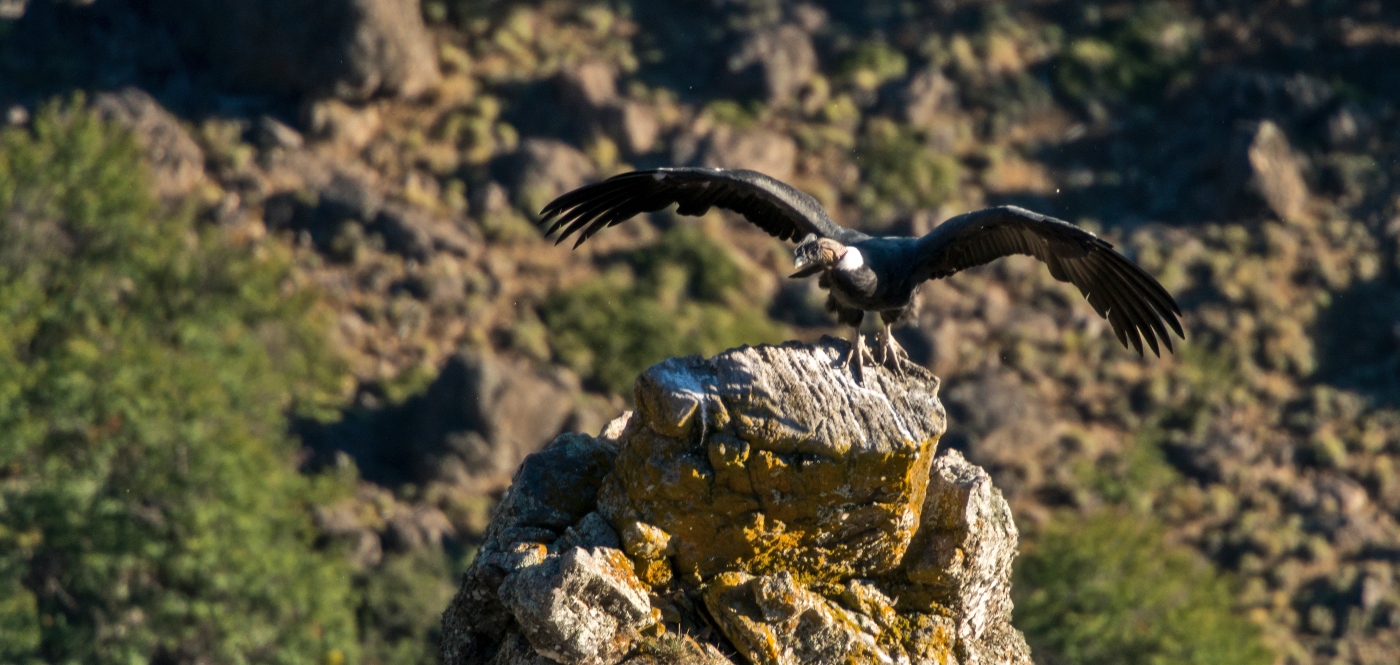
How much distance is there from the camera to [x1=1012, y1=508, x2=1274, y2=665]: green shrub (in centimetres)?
3089

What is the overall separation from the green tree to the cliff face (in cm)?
2050

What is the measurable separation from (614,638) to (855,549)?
174cm

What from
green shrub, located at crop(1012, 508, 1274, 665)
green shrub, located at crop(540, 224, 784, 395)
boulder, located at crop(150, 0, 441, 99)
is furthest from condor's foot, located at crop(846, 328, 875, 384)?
boulder, located at crop(150, 0, 441, 99)

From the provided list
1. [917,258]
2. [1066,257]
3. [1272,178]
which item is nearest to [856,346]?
[917,258]

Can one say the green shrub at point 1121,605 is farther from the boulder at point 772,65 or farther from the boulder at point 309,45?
the boulder at point 309,45

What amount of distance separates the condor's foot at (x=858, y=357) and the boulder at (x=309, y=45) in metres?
33.6

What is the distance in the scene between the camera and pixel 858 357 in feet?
33.1

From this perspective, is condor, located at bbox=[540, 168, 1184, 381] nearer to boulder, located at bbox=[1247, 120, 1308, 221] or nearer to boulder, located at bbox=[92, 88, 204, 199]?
boulder, located at bbox=[92, 88, 204, 199]

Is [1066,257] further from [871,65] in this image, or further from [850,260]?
[871,65]

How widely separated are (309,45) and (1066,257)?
33.9 meters

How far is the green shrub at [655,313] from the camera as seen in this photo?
3816cm

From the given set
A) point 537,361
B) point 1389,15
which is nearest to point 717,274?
point 537,361

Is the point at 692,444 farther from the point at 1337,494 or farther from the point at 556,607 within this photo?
the point at 1337,494

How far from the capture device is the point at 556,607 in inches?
359
